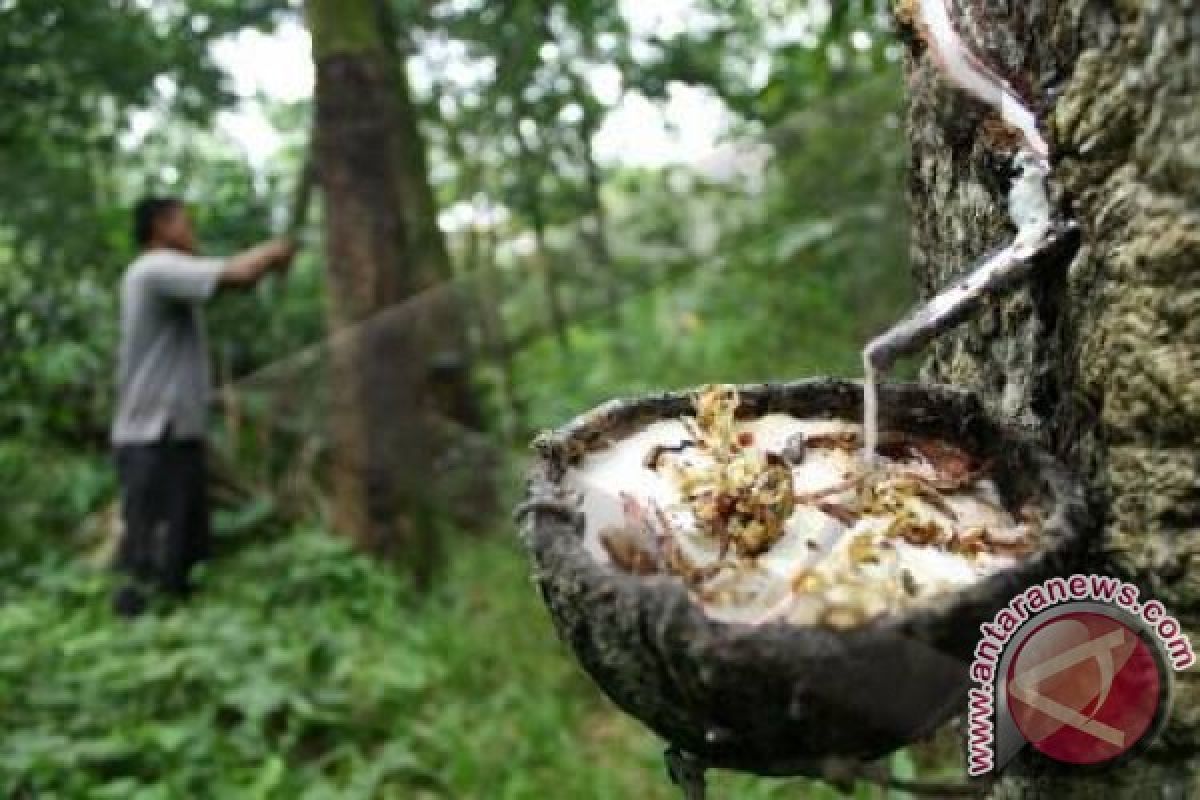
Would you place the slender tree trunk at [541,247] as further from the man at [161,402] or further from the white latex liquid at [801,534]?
the white latex liquid at [801,534]

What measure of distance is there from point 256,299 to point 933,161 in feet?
13.6

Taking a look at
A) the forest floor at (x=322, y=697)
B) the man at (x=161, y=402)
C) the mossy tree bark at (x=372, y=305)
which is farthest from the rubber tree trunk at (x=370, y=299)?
the man at (x=161, y=402)

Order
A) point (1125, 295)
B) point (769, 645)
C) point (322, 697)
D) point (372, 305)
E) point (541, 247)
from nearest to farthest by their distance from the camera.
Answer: point (769, 645), point (1125, 295), point (322, 697), point (372, 305), point (541, 247)

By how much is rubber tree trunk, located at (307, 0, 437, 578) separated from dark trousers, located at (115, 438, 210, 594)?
59cm

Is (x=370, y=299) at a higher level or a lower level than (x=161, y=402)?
higher

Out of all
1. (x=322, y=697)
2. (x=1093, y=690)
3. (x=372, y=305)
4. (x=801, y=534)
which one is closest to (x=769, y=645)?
(x=801, y=534)

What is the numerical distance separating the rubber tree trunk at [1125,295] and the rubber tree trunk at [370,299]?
9.62 feet

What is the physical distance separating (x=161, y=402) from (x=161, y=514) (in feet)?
1.23

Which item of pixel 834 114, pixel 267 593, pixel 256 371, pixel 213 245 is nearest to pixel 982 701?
pixel 834 114

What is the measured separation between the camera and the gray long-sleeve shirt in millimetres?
3996

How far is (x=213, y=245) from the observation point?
499cm

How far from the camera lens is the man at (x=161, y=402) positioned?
399 centimetres

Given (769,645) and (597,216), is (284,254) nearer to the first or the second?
(597,216)

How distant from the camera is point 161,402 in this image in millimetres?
4043
